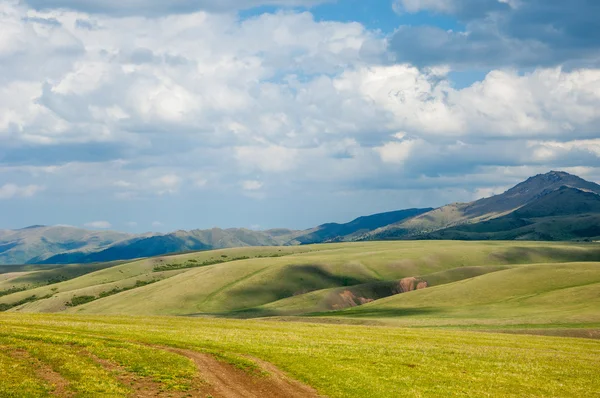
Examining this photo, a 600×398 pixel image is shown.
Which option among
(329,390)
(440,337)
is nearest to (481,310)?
(440,337)

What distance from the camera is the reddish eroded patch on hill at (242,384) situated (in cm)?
3578

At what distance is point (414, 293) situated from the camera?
169500mm

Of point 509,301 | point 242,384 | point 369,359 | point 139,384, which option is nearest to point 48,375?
point 139,384

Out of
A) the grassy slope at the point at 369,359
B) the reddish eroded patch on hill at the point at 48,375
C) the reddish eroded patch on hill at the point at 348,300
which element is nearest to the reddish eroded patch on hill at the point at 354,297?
the reddish eroded patch on hill at the point at 348,300

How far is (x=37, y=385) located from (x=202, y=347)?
1829 centimetres

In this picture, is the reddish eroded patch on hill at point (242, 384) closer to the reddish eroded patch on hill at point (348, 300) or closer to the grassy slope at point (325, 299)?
the grassy slope at point (325, 299)

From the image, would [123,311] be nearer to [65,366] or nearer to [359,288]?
[359,288]

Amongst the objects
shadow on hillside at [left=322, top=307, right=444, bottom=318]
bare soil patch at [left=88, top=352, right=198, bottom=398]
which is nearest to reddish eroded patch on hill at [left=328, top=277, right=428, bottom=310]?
shadow on hillside at [left=322, top=307, right=444, bottom=318]

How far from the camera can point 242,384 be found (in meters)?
38.2

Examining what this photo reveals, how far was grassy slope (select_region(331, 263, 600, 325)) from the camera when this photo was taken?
389ft

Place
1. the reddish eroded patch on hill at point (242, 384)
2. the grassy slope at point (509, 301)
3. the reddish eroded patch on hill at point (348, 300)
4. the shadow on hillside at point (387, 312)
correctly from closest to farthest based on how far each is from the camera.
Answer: the reddish eroded patch on hill at point (242, 384) < the grassy slope at point (509, 301) < the shadow on hillside at point (387, 312) < the reddish eroded patch on hill at point (348, 300)

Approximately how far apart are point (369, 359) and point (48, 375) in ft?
80.4

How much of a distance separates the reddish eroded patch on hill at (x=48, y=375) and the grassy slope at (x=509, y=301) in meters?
83.4

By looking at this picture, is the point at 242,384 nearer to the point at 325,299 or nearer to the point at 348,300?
the point at 325,299
